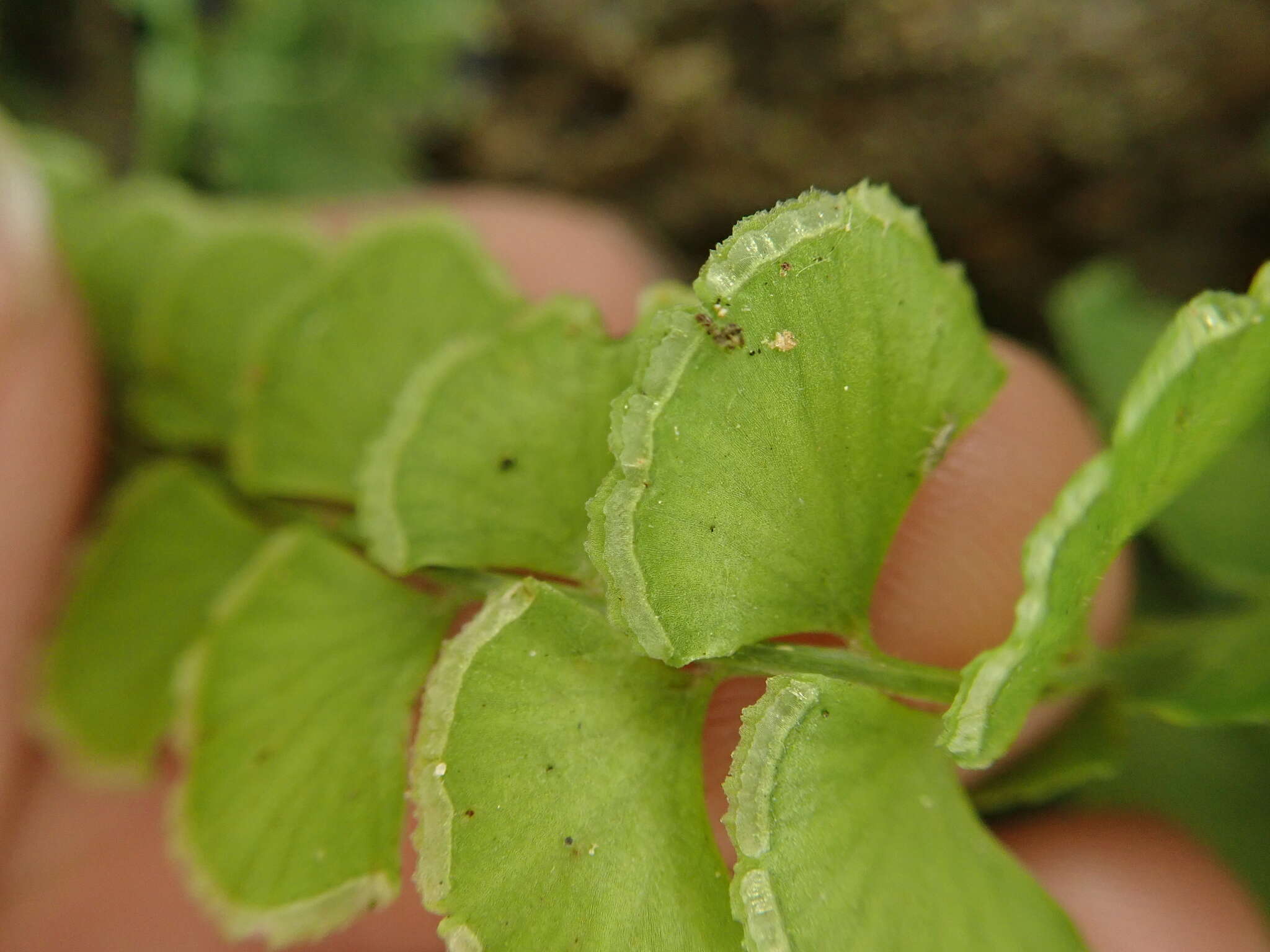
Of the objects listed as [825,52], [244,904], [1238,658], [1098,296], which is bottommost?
[244,904]

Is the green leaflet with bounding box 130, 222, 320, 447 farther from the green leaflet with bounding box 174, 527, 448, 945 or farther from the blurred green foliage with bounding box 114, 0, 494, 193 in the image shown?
the blurred green foliage with bounding box 114, 0, 494, 193

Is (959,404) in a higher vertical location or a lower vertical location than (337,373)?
higher

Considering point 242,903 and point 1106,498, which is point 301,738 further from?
point 1106,498

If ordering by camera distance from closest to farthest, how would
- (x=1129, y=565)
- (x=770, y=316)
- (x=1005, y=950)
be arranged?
1. (x=770, y=316)
2. (x=1005, y=950)
3. (x=1129, y=565)

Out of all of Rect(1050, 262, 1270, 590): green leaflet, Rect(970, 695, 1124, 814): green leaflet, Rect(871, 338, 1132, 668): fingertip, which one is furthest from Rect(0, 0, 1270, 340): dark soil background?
Rect(970, 695, 1124, 814): green leaflet

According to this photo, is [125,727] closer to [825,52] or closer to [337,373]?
[337,373]

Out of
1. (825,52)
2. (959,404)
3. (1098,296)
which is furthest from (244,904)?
(825,52)
